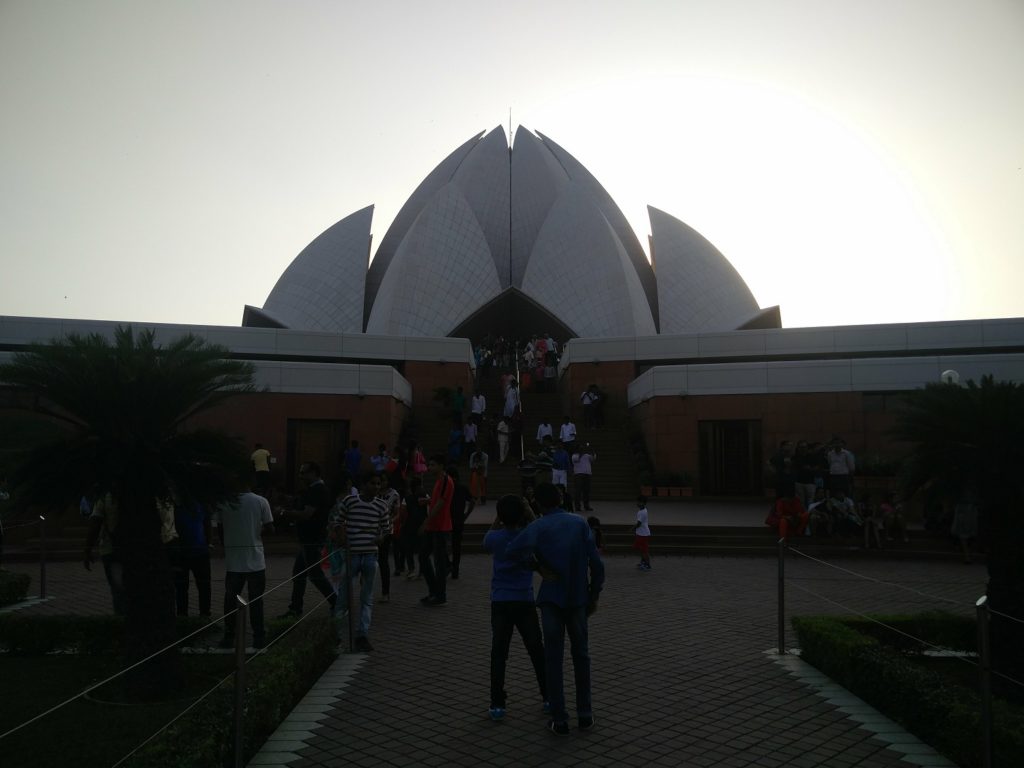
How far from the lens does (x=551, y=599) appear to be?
12.3 feet

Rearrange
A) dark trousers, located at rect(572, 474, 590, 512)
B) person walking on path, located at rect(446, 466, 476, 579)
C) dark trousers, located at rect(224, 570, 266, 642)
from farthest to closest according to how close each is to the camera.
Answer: dark trousers, located at rect(572, 474, 590, 512)
person walking on path, located at rect(446, 466, 476, 579)
dark trousers, located at rect(224, 570, 266, 642)

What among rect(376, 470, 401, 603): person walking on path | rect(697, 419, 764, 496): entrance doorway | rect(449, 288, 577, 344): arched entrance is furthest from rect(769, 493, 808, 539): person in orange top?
rect(449, 288, 577, 344): arched entrance

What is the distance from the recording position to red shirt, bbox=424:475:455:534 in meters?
6.62

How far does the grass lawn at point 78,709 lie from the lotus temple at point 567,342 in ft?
16.2

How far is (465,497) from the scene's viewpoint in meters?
7.44

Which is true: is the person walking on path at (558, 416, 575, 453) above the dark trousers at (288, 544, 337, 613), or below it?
above

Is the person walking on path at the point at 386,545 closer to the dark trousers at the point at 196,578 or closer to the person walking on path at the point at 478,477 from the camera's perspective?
the dark trousers at the point at 196,578

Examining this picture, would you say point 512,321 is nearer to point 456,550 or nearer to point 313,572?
point 456,550

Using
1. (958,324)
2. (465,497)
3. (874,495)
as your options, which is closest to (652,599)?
(465,497)

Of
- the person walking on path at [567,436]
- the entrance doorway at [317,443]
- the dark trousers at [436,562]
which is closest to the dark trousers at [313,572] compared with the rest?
the dark trousers at [436,562]

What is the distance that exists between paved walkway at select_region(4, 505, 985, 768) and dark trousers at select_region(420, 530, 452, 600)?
0.57 feet

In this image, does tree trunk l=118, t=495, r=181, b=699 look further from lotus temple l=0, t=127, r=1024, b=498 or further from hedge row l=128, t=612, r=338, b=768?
lotus temple l=0, t=127, r=1024, b=498

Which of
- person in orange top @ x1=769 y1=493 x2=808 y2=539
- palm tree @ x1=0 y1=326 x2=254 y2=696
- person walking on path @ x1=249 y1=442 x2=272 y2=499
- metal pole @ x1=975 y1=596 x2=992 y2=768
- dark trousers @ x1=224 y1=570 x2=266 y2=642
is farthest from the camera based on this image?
person walking on path @ x1=249 y1=442 x2=272 y2=499

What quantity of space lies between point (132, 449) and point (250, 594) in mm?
1412
